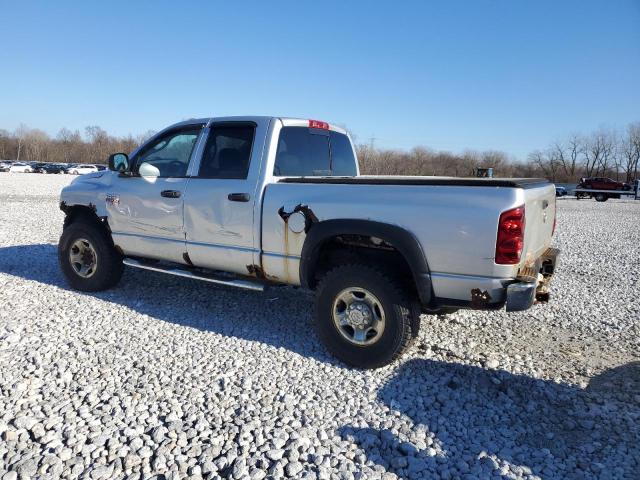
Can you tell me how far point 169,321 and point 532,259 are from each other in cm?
353

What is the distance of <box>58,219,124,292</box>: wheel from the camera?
5.49 meters

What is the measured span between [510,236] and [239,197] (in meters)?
2.40

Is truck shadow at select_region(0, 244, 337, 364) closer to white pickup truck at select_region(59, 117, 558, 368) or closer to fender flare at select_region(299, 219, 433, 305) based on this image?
white pickup truck at select_region(59, 117, 558, 368)

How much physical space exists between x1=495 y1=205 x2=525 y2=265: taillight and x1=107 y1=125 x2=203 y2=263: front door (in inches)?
124

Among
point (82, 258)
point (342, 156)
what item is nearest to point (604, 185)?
point (342, 156)

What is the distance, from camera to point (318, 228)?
150 inches

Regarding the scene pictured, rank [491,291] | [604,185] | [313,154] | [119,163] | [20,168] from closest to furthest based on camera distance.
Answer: [491,291] < [313,154] < [119,163] < [604,185] < [20,168]

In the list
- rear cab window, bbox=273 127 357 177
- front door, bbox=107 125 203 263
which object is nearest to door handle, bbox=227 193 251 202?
rear cab window, bbox=273 127 357 177

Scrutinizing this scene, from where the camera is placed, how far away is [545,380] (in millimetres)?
→ 3701

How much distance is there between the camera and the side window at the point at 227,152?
14.7ft

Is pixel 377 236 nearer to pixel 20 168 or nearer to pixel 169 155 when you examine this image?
pixel 169 155

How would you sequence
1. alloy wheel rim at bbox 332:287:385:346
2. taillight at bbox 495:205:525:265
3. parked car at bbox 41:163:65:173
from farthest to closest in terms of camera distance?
parked car at bbox 41:163:65:173 < alloy wheel rim at bbox 332:287:385:346 < taillight at bbox 495:205:525:265

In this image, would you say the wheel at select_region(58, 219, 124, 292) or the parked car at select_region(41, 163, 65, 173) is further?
the parked car at select_region(41, 163, 65, 173)

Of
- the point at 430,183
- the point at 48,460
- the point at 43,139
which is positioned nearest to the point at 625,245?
A: the point at 430,183
